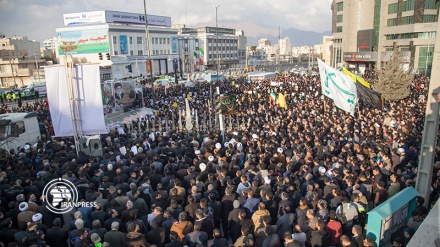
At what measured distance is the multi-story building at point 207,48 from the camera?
84.1 meters

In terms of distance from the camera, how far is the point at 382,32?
1965 inches

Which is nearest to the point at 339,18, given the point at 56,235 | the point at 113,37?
the point at 113,37

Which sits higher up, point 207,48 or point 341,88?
point 207,48

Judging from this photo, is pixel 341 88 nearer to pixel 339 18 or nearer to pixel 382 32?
pixel 382 32

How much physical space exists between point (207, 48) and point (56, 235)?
87.1 meters

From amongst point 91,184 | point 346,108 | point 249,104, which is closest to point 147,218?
point 91,184

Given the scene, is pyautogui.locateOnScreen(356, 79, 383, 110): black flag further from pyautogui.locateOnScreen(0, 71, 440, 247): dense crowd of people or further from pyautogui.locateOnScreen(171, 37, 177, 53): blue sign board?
pyautogui.locateOnScreen(171, 37, 177, 53): blue sign board

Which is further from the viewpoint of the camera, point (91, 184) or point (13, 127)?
point (13, 127)

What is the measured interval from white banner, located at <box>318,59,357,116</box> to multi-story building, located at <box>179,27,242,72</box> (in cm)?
6118

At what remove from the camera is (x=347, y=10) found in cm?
5681

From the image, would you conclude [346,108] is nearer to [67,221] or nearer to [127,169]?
[127,169]

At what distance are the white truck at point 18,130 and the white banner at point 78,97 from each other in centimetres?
454

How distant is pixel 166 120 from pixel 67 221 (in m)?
11.7

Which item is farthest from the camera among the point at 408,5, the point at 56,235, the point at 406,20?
the point at 406,20
